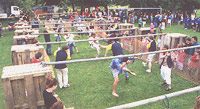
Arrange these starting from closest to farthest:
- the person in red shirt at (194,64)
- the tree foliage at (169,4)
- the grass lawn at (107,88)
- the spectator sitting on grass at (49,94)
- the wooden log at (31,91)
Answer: the spectator sitting on grass at (49,94) → the wooden log at (31,91) → the grass lawn at (107,88) → the person in red shirt at (194,64) → the tree foliage at (169,4)

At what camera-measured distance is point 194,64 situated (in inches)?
295

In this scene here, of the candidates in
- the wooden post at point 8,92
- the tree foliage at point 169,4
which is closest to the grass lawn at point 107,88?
the wooden post at point 8,92

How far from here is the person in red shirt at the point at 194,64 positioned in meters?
7.32

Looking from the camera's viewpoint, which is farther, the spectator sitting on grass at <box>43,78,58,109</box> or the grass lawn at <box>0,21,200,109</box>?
the grass lawn at <box>0,21,200,109</box>

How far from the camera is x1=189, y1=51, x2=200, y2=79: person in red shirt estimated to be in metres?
7.32

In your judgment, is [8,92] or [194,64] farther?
[194,64]

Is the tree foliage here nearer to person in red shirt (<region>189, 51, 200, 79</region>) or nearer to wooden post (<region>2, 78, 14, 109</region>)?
person in red shirt (<region>189, 51, 200, 79</region>)

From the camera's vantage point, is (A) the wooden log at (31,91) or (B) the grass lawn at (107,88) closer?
(A) the wooden log at (31,91)

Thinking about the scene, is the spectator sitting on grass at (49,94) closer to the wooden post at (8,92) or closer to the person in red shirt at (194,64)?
the wooden post at (8,92)

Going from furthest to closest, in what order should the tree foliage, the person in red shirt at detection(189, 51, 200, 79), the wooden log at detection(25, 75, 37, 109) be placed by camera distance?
1. the tree foliage
2. the person in red shirt at detection(189, 51, 200, 79)
3. the wooden log at detection(25, 75, 37, 109)

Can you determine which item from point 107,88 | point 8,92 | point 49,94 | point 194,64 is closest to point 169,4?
point 194,64

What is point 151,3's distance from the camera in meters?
28.5

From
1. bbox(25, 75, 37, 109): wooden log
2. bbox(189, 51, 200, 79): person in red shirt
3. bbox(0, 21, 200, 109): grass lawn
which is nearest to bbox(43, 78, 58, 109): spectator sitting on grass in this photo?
bbox(25, 75, 37, 109): wooden log

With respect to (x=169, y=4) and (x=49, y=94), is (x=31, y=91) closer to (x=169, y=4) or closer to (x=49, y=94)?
(x=49, y=94)
